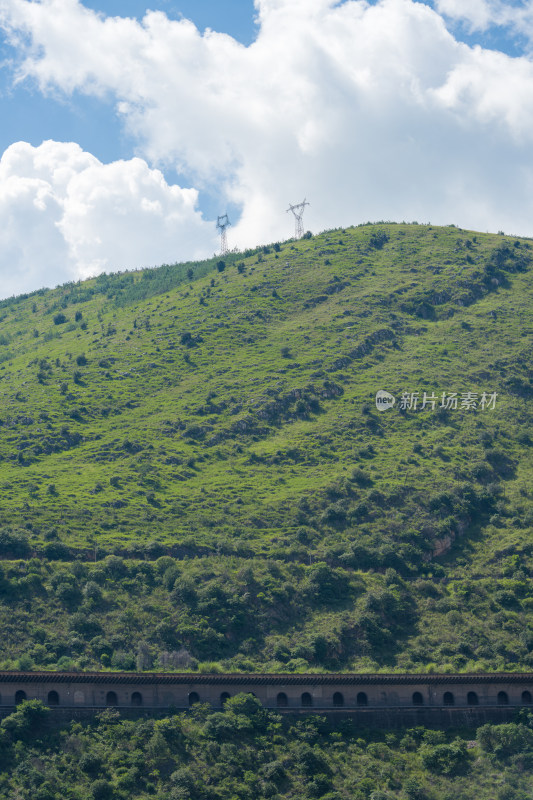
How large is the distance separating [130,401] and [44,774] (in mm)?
83471

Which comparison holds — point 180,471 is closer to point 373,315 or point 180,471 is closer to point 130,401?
point 130,401

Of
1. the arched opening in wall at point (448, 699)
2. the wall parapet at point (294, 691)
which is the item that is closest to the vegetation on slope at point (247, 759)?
the wall parapet at point (294, 691)

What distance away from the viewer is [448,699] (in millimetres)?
84938

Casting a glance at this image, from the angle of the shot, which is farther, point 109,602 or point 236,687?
point 109,602

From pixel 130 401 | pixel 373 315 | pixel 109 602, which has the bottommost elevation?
pixel 109 602

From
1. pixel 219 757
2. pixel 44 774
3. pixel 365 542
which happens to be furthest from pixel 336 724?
pixel 365 542

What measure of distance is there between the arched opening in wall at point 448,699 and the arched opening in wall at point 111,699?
2708 cm

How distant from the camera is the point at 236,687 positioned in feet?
270

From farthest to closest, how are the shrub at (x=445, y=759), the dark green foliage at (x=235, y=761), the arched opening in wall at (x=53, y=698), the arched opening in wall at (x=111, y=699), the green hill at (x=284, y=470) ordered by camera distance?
the green hill at (x=284, y=470) < the arched opening in wall at (x=111, y=699) < the arched opening in wall at (x=53, y=698) < the shrub at (x=445, y=759) < the dark green foliage at (x=235, y=761)

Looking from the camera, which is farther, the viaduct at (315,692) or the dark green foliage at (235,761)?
the viaduct at (315,692)

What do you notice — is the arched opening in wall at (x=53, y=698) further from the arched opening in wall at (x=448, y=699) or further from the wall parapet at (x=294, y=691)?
the arched opening in wall at (x=448, y=699)

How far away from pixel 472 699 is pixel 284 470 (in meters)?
50.0

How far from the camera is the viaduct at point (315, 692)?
79.2 m

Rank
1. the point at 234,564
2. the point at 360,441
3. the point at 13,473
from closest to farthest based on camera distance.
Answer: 1. the point at 234,564
2. the point at 13,473
3. the point at 360,441
